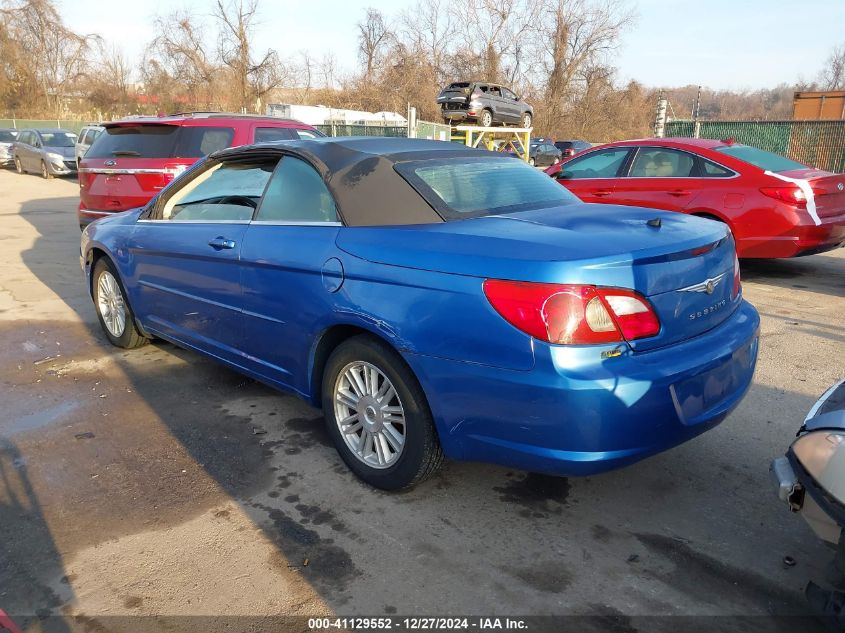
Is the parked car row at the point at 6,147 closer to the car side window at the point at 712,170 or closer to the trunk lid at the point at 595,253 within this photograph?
the car side window at the point at 712,170

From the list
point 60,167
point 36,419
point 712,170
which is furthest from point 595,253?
point 60,167

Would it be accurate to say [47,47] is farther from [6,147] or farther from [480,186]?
[480,186]

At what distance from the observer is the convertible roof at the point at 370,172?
10.3 feet

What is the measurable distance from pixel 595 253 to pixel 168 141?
6664mm

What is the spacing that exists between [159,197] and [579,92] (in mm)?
44781

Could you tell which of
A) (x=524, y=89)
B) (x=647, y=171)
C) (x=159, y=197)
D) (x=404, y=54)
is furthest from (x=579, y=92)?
(x=159, y=197)

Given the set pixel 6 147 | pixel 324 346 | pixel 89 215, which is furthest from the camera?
pixel 6 147

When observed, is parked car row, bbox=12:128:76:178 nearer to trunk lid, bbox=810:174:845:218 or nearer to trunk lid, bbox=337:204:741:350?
trunk lid, bbox=810:174:845:218

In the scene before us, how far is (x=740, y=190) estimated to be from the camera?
23.4ft

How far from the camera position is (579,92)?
148 ft

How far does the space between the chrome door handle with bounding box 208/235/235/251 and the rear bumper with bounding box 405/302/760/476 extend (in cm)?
152

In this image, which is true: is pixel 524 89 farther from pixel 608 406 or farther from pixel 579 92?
pixel 608 406

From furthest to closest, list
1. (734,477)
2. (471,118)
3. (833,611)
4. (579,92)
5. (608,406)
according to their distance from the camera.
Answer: (579,92) < (471,118) < (734,477) < (608,406) < (833,611)

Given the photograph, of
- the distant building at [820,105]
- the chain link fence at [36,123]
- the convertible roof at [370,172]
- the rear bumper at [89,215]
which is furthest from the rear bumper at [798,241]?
the chain link fence at [36,123]
